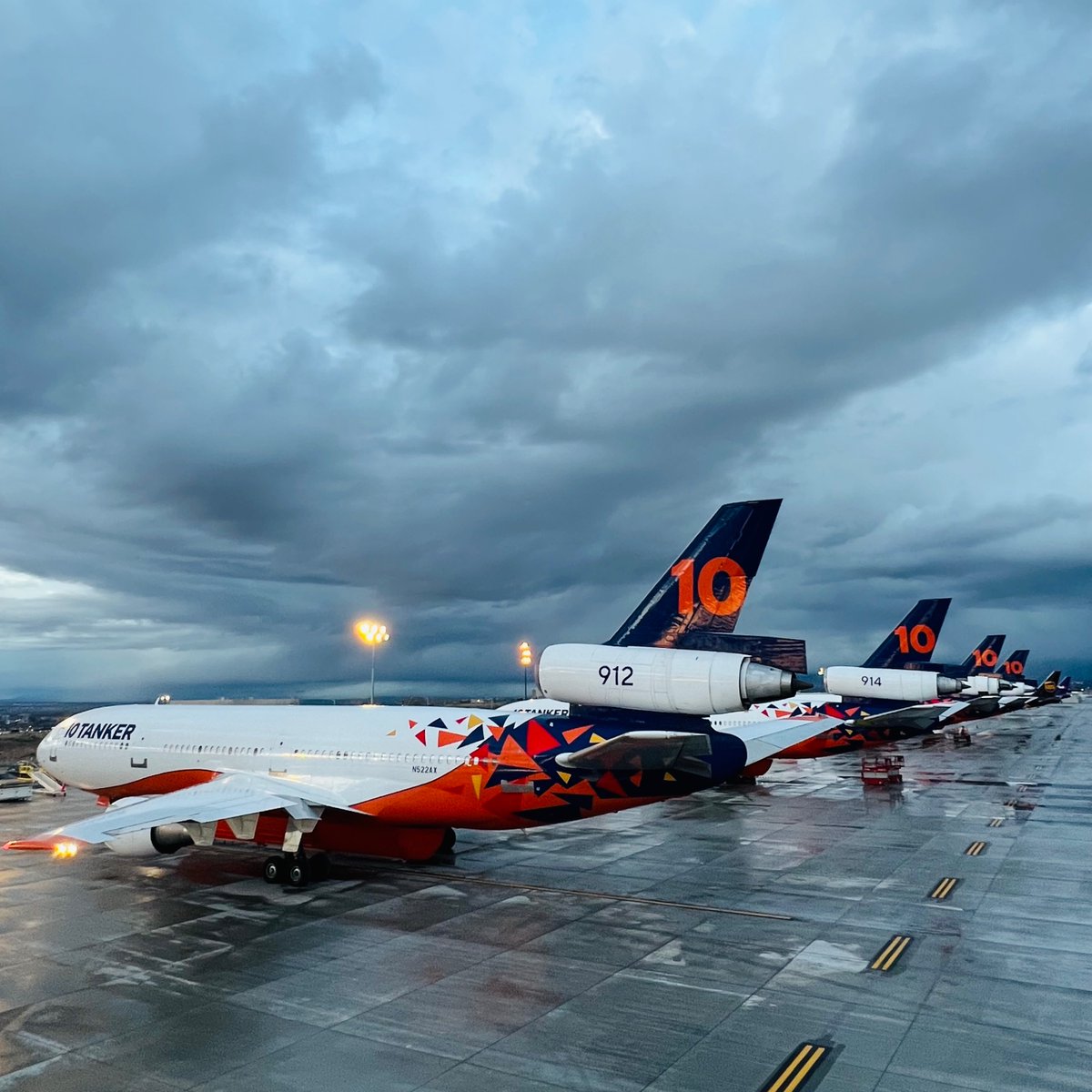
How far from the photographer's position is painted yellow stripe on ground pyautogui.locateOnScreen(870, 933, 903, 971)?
1409 centimetres

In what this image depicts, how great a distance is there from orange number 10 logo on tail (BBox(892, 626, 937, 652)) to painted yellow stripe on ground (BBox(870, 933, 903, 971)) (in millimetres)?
39777

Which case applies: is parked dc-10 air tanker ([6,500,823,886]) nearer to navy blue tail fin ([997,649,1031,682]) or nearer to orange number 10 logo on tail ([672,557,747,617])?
orange number 10 logo on tail ([672,557,747,617])

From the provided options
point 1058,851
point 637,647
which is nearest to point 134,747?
point 637,647

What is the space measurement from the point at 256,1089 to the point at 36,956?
25.4ft

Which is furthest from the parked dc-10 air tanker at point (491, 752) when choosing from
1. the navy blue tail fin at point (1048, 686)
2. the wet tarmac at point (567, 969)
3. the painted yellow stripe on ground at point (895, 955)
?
the navy blue tail fin at point (1048, 686)

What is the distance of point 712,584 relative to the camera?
61.1 feet

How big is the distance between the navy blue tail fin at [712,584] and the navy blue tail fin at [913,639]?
125 ft

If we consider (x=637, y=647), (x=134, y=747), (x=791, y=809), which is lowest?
(x=791, y=809)

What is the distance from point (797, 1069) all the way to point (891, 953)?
17.9 feet

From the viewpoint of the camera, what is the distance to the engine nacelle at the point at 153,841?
67.9 ft

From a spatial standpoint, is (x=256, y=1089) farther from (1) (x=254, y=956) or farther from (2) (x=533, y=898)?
(2) (x=533, y=898)

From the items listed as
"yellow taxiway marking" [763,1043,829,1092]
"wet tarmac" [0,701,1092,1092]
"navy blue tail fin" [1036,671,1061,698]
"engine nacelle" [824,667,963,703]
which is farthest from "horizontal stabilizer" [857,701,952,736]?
"navy blue tail fin" [1036,671,1061,698]

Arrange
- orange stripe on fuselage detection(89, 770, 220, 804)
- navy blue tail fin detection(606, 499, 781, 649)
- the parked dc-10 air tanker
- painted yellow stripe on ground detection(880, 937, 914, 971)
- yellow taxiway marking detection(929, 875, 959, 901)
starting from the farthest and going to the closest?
1. orange stripe on fuselage detection(89, 770, 220, 804)
2. yellow taxiway marking detection(929, 875, 959, 901)
3. navy blue tail fin detection(606, 499, 781, 649)
4. the parked dc-10 air tanker
5. painted yellow stripe on ground detection(880, 937, 914, 971)

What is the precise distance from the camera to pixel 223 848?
25406 millimetres
